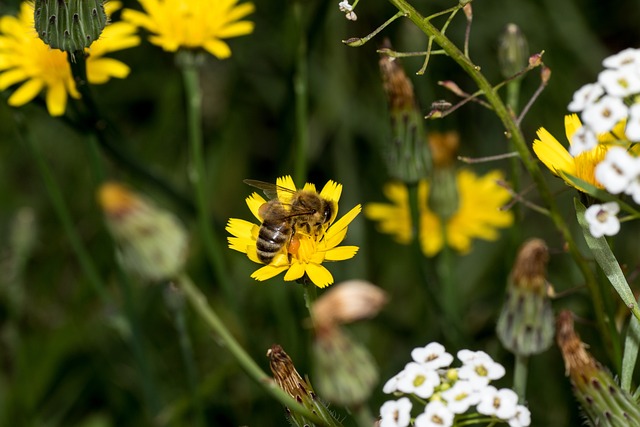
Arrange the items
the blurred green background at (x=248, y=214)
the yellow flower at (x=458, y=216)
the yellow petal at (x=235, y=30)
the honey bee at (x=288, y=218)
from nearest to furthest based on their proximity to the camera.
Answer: the honey bee at (x=288, y=218)
the yellow petal at (x=235, y=30)
the blurred green background at (x=248, y=214)
the yellow flower at (x=458, y=216)

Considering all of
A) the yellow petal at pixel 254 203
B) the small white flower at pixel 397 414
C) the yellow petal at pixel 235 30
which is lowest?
the small white flower at pixel 397 414

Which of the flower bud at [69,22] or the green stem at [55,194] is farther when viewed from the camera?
the green stem at [55,194]

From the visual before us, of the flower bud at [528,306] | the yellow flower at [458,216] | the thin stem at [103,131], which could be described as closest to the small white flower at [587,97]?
the flower bud at [528,306]

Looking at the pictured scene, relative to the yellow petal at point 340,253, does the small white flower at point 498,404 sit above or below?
below

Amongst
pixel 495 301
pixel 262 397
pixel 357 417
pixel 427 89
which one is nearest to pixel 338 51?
pixel 427 89

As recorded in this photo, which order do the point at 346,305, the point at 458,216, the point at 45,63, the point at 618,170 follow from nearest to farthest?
the point at 618,170
the point at 346,305
the point at 45,63
the point at 458,216

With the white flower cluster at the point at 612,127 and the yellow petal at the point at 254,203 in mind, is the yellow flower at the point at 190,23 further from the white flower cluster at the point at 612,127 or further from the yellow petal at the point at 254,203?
the white flower cluster at the point at 612,127

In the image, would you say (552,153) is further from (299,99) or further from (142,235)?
(299,99)

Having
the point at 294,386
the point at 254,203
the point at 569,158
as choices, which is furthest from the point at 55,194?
the point at 569,158
